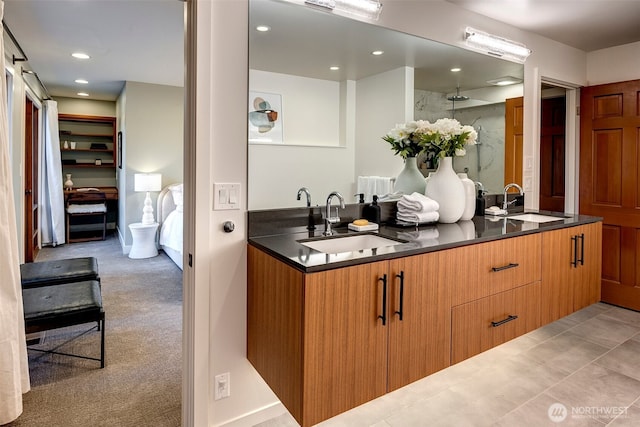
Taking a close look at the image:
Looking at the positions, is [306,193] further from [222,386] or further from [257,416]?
[257,416]

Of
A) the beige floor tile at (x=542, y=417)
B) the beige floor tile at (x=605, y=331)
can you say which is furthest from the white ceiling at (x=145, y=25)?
the beige floor tile at (x=605, y=331)

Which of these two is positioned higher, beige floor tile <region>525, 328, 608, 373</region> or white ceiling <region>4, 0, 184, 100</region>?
white ceiling <region>4, 0, 184, 100</region>

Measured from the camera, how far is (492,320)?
1918 millimetres

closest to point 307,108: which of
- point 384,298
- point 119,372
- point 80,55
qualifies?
point 384,298

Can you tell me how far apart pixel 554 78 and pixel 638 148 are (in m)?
0.89

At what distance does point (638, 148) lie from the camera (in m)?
3.27

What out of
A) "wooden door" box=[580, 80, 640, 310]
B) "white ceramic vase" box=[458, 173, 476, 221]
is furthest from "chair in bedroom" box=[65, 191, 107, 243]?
"wooden door" box=[580, 80, 640, 310]

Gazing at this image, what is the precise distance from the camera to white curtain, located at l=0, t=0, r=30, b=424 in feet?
5.79

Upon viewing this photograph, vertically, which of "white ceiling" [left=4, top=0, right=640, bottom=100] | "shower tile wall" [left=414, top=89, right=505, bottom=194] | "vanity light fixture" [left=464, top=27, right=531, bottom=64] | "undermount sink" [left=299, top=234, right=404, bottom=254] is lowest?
"undermount sink" [left=299, top=234, right=404, bottom=254]

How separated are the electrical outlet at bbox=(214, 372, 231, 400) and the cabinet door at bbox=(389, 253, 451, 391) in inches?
28.9

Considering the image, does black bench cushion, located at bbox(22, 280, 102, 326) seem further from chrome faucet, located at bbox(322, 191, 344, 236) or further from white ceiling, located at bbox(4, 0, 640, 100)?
white ceiling, located at bbox(4, 0, 640, 100)

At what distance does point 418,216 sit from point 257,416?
1.29 m

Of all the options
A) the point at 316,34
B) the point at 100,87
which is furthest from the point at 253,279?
the point at 100,87

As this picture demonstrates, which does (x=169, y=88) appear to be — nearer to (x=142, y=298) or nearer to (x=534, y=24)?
(x=142, y=298)
